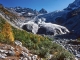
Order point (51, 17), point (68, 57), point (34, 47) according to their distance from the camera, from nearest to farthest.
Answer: point (68, 57)
point (34, 47)
point (51, 17)

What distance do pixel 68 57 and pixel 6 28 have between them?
9.57m

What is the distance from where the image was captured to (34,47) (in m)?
22.5

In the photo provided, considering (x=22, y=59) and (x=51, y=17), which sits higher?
(x=51, y=17)

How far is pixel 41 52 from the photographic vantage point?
18359 millimetres

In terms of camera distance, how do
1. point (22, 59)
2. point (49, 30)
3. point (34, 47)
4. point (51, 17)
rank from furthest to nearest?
point (51, 17)
point (49, 30)
point (34, 47)
point (22, 59)

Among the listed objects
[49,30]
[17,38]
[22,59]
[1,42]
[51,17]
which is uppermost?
[51,17]

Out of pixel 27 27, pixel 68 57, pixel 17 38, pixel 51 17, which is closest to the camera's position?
pixel 68 57

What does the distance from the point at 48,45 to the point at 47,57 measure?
8.15m

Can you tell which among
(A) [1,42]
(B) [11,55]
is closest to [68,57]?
(B) [11,55]

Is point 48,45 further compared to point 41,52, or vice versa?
point 48,45

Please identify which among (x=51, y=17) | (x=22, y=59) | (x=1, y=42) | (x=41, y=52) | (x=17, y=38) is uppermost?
(x=51, y=17)

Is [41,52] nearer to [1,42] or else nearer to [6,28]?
[1,42]

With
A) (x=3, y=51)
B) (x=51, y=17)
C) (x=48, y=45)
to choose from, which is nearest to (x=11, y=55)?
(x=3, y=51)

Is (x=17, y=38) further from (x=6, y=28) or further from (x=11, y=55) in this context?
(x=11, y=55)
